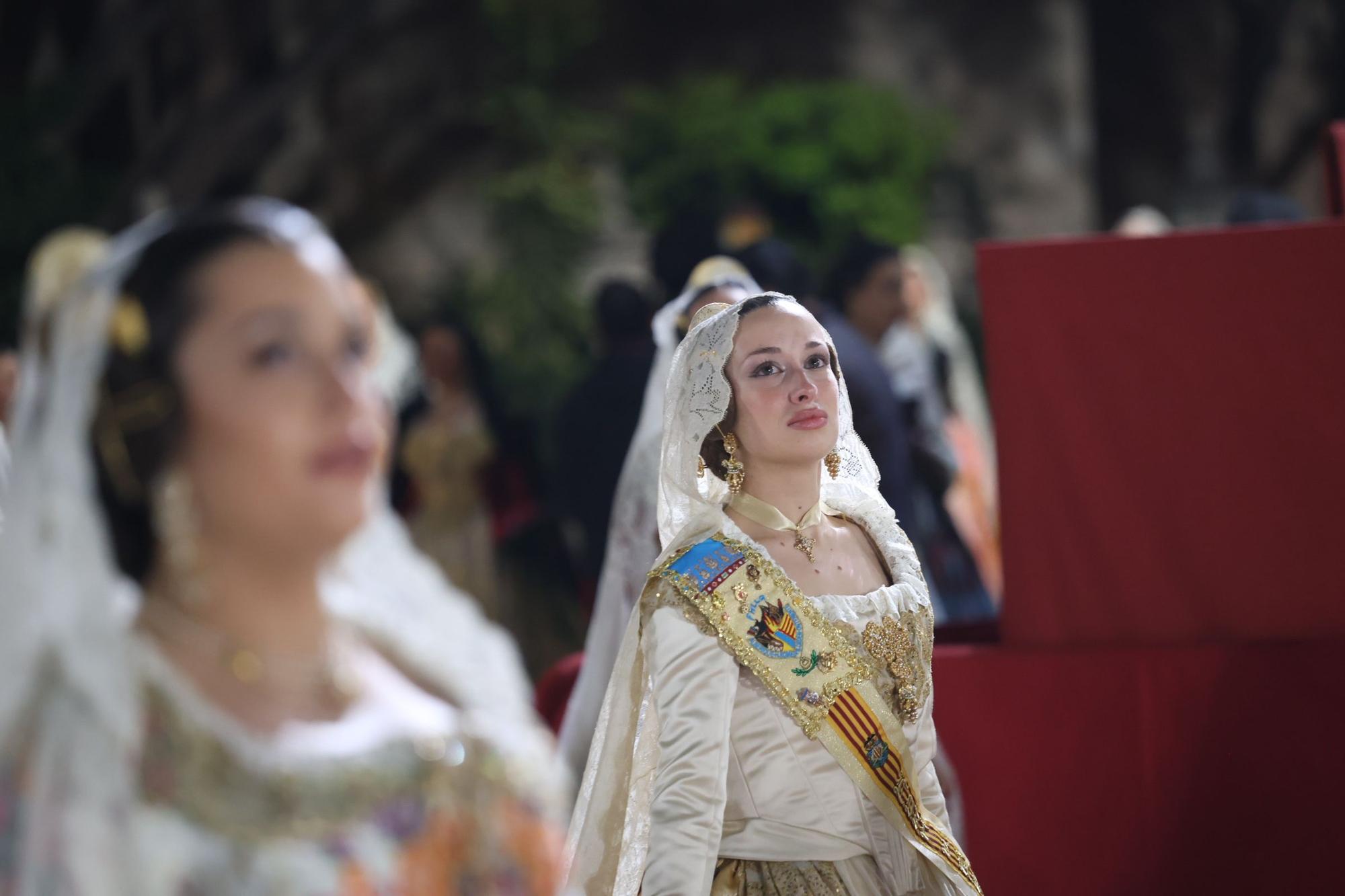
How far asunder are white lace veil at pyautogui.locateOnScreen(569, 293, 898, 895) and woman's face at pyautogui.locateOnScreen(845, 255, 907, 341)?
331 centimetres

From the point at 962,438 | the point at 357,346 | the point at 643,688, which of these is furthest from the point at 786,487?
the point at 962,438

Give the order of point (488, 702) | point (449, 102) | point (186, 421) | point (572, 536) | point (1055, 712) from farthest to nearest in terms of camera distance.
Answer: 1. point (449, 102)
2. point (572, 536)
3. point (1055, 712)
4. point (488, 702)
5. point (186, 421)

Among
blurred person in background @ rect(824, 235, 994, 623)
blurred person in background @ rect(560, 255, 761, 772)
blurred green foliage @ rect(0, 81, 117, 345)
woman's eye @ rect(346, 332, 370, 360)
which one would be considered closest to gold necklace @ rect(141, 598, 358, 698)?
woman's eye @ rect(346, 332, 370, 360)

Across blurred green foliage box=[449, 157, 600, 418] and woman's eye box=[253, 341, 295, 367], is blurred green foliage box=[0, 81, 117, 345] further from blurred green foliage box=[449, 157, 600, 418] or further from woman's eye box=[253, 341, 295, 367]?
woman's eye box=[253, 341, 295, 367]

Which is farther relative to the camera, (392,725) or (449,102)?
(449,102)

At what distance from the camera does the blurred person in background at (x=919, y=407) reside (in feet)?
19.3

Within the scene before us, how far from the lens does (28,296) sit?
186 cm

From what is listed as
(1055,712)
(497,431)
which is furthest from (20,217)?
(1055,712)

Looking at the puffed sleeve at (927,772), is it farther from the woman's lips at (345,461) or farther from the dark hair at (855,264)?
the dark hair at (855,264)

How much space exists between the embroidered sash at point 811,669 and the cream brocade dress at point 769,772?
0.02 meters

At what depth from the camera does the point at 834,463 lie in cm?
310

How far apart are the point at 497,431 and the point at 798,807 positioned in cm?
481

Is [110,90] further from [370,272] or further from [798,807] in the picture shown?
[798,807]

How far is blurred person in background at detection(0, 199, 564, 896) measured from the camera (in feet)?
5.02
